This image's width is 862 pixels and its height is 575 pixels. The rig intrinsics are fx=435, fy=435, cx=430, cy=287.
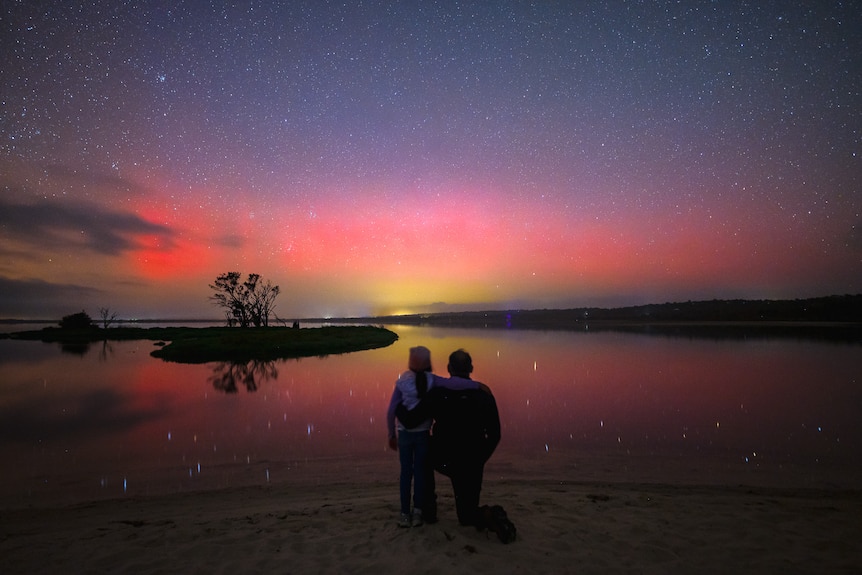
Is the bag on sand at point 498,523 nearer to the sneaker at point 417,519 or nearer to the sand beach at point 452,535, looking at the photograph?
the sand beach at point 452,535

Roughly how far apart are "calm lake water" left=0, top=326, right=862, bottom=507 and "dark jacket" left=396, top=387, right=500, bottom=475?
375cm

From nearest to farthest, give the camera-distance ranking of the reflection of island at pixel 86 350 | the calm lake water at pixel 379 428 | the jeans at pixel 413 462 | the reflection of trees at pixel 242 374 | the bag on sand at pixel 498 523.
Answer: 1. the bag on sand at pixel 498 523
2. the jeans at pixel 413 462
3. the calm lake water at pixel 379 428
4. the reflection of trees at pixel 242 374
5. the reflection of island at pixel 86 350

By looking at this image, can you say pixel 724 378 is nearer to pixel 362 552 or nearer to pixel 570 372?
pixel 570 372

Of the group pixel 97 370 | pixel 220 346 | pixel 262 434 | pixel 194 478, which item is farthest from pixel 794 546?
pixel 220 346

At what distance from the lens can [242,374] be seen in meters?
26.7

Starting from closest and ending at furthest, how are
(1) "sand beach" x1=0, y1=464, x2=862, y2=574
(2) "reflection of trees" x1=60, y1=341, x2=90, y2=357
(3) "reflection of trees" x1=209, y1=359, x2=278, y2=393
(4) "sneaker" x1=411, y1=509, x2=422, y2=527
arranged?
(1) "sand beach" x1=0, y1=464, x2=862, y2=574 < (4) "sneaker" x1=411, y1=509, x2=422, y2=527 < (3) "reflection of trees" x1=209, y1=359, x2=278, y2=393 < (2) "reflection of trees" x1=60, y1=341, x2=90, y2=357

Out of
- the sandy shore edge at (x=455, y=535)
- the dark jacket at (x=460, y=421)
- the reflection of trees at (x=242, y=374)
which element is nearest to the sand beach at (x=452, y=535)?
the sandy shore edge at (x=455, y=535)

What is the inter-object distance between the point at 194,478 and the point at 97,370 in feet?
90.5

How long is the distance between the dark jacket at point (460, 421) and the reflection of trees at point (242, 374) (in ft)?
59.4

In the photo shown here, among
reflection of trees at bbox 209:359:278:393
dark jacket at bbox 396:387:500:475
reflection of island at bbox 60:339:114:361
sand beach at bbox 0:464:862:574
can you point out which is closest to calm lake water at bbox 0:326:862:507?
reflection of trees at bbox 209:359:278:393

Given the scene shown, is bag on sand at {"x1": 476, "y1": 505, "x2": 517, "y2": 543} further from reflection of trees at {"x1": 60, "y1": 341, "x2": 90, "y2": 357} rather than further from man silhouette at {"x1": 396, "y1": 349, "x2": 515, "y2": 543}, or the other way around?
reflection of trees at {"x1": 60, "y1": 341, "x2": 90, "y2": 357}

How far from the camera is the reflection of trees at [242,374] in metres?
22.4

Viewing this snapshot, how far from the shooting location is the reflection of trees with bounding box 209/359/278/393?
22.4 metres

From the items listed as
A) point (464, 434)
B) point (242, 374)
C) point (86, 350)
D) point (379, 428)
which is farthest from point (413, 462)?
point (86, 350)
